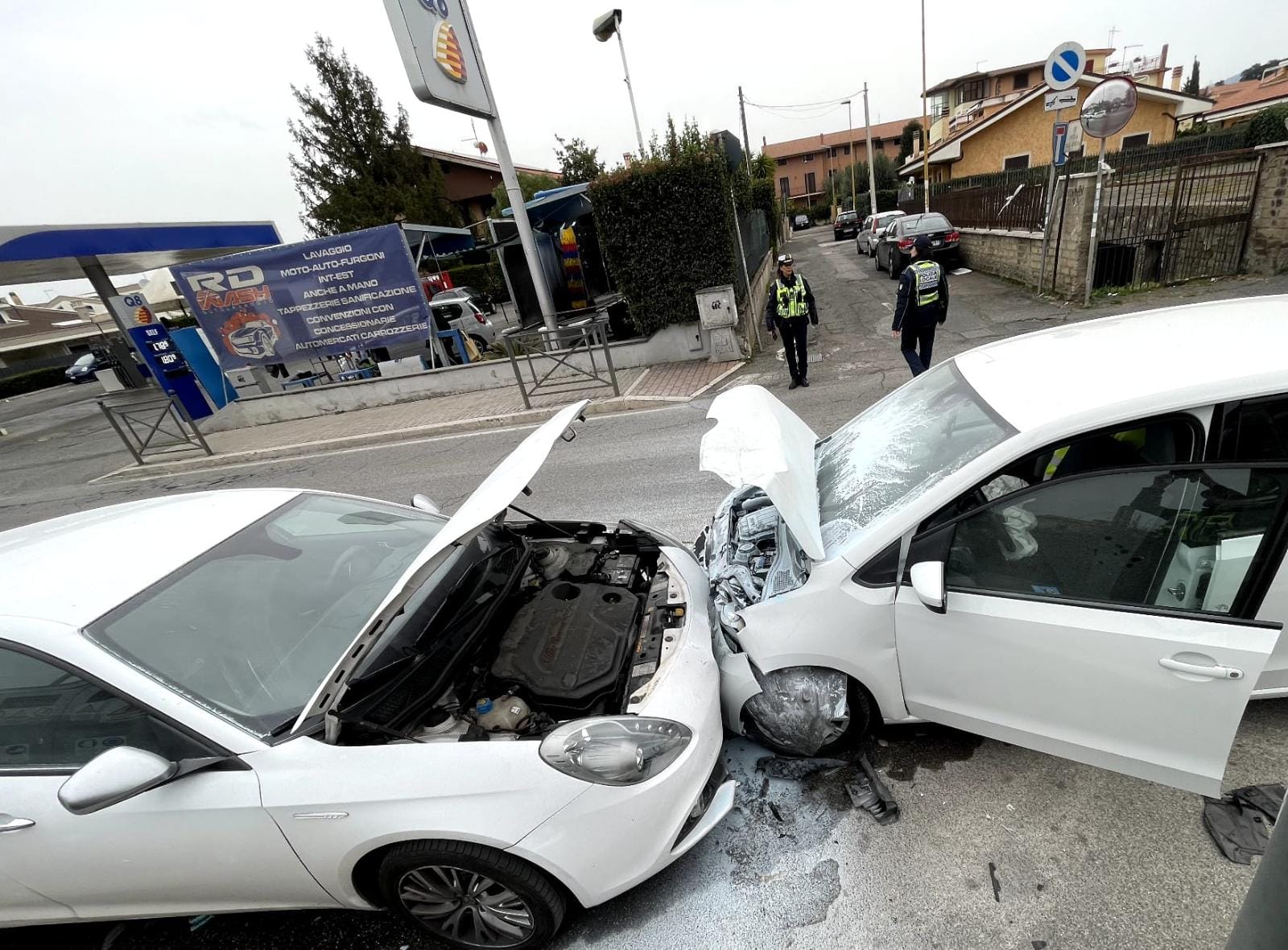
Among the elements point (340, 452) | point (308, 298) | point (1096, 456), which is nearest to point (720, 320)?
point (340, 452)

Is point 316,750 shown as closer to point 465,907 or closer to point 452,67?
point 465,907

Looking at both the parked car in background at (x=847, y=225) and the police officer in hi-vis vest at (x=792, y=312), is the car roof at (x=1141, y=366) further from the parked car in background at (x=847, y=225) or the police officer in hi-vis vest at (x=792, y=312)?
the parked car in background at (x=847, y=225)

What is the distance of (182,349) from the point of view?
43.3ft

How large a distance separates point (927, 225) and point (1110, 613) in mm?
15784

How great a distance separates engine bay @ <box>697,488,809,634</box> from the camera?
7.73 ft

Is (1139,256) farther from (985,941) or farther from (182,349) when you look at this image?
(182,349)

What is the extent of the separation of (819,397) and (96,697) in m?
7.12

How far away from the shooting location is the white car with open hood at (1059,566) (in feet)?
5.82

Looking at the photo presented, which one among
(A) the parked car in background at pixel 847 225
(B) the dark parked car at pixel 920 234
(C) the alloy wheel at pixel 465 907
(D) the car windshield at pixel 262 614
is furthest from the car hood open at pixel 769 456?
(A) the parked car in background at pixel 847 225

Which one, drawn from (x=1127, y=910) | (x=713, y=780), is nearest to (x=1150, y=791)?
(x=1127, y=910)

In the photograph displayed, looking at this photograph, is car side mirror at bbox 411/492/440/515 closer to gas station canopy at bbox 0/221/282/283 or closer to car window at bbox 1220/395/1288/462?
car window at bbox 1220/395/1288/462

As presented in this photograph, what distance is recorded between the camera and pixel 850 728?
2.38 metres

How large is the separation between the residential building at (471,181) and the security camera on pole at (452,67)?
18.8 m

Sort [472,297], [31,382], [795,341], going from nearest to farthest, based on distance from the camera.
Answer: [795,341]
[472,297]
[31,382]
